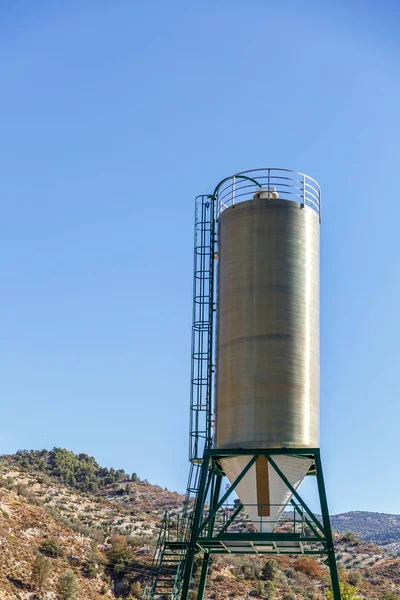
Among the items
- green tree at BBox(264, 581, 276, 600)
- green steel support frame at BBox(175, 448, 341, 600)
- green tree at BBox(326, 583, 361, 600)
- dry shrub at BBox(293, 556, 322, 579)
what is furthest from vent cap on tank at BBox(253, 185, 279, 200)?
dry shrub at BBox(293, 556, 322, 579)

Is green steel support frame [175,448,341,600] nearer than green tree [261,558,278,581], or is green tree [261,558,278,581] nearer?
green steel support frame [175,448,341,600]

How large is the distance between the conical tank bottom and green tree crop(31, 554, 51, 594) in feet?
57.3

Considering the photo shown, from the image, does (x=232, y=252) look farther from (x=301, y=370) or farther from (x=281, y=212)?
(x=301, y=370)

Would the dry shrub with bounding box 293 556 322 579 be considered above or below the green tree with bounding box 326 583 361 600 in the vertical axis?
above

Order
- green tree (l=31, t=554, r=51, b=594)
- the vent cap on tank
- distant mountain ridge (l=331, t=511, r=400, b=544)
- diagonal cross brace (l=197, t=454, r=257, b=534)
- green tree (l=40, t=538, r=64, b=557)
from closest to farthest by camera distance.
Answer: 1. diagonal cross brace (l=197, t=454, r=257, b=534)
2. the vent cap on tank
3. green tree (l=31, t=554, r=51, b=594)
4. green tree (l=40, t=538, r=64, b=557)
5. distant mountain ridge (l=331, t=511, r=400, b=544)

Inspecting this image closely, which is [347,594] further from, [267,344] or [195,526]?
[267,344]

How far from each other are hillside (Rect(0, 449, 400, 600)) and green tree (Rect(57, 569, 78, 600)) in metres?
0.26

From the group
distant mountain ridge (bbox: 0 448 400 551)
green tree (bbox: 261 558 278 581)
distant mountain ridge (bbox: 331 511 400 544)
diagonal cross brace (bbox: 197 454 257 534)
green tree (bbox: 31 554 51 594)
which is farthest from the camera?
distant mountain ridge (bbox: 331 511 400 544)

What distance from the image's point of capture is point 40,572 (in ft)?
126

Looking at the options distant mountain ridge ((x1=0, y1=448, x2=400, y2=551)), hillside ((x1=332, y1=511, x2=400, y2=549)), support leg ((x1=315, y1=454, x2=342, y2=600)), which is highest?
hillside ((x1=332, y1=511, x2=400, y2=549))

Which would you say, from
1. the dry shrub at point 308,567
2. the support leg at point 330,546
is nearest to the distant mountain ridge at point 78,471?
the dry shrub at point 308,567

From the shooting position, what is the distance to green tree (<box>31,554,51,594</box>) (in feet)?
125

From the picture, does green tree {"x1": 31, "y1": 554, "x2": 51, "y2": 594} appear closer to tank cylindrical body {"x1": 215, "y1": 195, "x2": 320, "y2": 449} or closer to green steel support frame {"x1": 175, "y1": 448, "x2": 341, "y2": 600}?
green steel support frame {"x1": 175, "y1": 448, "x2": 341, "y2": 600}

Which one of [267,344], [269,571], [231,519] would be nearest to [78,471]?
[269,571]
